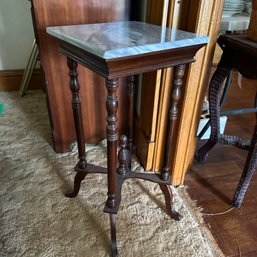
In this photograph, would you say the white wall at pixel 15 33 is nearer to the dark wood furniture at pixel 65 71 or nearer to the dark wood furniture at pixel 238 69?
the dark wood furniture at pixel 65 71

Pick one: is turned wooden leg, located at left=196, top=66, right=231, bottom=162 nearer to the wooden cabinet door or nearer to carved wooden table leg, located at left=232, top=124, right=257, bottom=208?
the wooden cabinet door

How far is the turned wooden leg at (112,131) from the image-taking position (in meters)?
0.72

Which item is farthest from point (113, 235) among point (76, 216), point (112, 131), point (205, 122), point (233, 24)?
point (233, 24)

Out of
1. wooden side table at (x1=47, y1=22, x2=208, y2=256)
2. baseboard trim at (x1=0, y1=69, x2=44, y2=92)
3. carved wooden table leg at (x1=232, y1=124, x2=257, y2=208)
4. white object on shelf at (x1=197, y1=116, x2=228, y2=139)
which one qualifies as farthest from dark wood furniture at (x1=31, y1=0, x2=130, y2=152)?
baseboard trim at (x1=0, y1=69, x2=44, y2=92)

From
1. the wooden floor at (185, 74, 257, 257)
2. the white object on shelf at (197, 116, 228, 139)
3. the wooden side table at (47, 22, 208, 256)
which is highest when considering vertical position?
the wooden side table at (47, 22, 208, 256)

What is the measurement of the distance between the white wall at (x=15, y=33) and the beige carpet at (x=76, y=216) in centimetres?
100

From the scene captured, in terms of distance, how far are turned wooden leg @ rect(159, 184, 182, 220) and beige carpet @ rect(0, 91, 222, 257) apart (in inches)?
0.8

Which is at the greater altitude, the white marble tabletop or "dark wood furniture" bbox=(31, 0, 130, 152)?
the white marble tabletop

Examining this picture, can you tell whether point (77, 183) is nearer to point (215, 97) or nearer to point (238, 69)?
point (215, 97)

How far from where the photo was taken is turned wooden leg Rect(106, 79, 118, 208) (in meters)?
0.72

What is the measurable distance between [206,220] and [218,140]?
431 millimetres

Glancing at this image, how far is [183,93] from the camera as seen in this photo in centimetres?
107

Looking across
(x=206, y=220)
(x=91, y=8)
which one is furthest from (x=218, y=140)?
(x=91, y=8)

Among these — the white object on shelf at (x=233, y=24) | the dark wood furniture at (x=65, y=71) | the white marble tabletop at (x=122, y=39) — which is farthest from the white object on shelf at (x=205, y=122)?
the white marble tabletop at (x=122, y=39)
